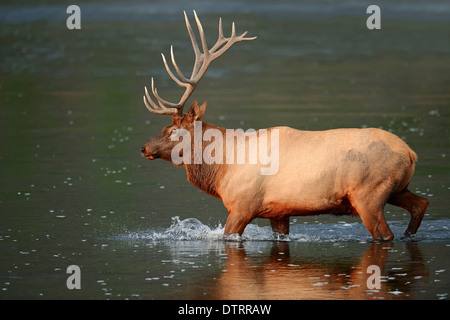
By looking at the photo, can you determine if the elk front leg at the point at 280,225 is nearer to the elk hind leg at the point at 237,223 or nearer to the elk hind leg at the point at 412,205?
the elk hind leg at the point at 237,223

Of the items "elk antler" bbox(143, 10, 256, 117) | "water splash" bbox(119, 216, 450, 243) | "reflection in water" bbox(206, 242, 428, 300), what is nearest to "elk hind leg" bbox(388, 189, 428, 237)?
"water splash" bbox(119, 216, 450, 243)

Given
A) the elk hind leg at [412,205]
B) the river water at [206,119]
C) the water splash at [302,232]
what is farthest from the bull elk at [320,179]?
the river water at [206,119]

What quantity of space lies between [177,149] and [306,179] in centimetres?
152

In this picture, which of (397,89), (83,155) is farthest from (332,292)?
(397,89)

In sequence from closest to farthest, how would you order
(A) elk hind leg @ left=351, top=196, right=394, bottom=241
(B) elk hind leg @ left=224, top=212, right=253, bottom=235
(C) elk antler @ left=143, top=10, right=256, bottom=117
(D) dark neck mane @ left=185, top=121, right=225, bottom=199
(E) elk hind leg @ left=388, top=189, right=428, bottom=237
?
(A) elk hind leg @ left=351, top=196, right=394, bottom=241
(B) elk hind leg @ left=224, top=212, right=253, bottom=235
(E) elk hind leg @ left=388, top=189, right=428, bottom=237
(D) dark neck mane @ left=185, top=121, right=225, bottom=199
(C) elk antler @ left=143, top=10, right=256, bottom=117

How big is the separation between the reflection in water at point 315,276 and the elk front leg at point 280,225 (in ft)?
1.55

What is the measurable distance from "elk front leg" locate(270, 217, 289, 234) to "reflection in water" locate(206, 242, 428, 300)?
0.47 metres

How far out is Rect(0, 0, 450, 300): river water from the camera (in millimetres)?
9688

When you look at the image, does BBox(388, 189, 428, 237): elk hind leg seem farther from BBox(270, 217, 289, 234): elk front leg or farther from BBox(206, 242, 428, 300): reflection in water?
BBox(270, 217, 289, 234): elk front leg

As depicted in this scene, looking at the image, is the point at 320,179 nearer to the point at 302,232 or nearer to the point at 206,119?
the point at 302,232

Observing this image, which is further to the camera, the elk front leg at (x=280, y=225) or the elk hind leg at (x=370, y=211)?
the elk front leg at (x=280, y=225)

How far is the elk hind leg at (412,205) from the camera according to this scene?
440 inches

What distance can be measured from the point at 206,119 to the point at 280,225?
31.6 ft
